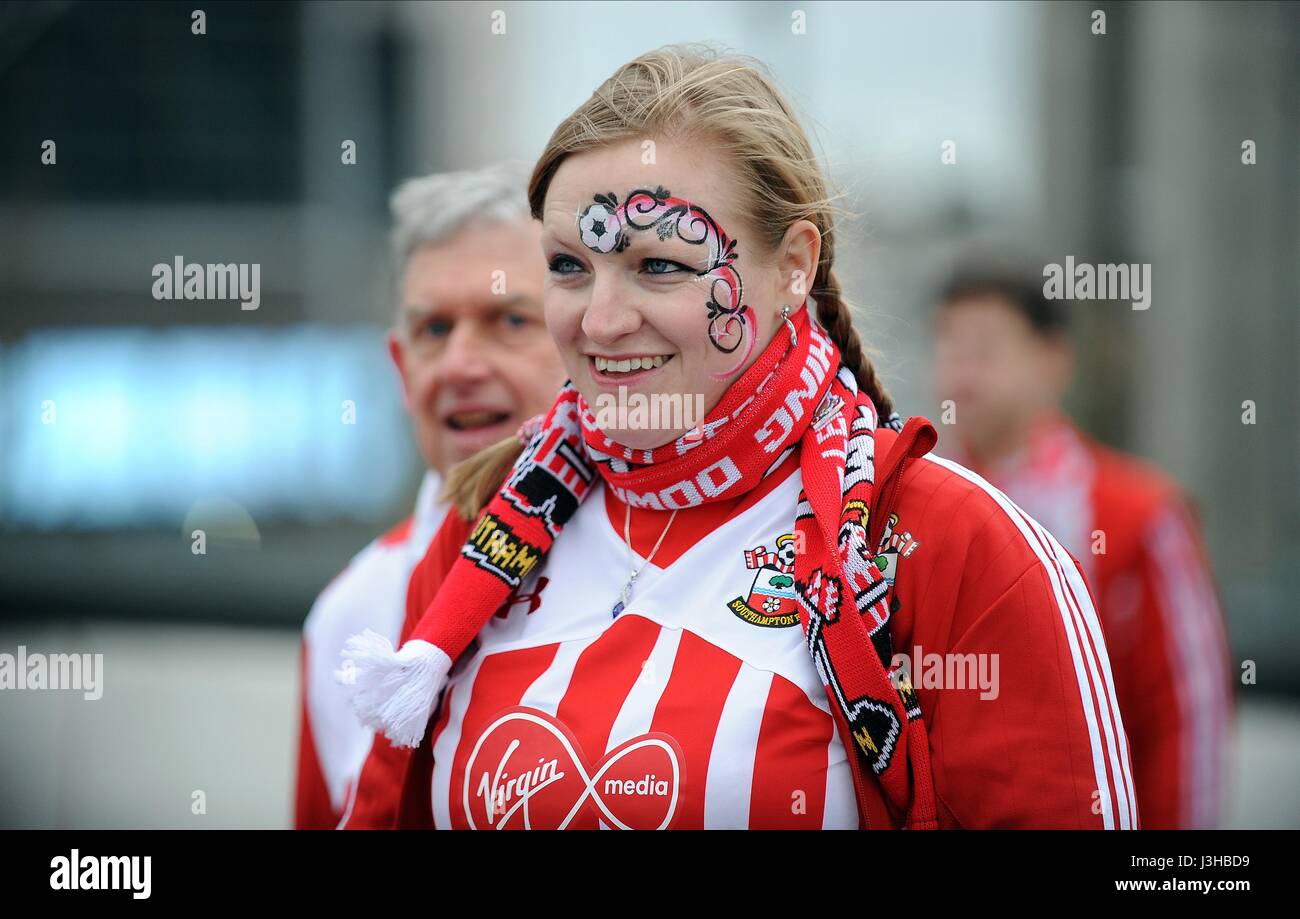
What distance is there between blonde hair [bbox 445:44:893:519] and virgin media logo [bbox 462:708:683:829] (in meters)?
0.65

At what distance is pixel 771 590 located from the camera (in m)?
1.51

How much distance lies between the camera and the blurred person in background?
9.65 feet

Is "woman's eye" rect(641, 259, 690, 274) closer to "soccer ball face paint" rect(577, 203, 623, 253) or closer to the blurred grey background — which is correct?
"soccer ball face paint" rect(577, 203, 623, 253)

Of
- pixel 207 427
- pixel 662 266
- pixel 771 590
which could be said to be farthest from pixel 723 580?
pixel 207 427

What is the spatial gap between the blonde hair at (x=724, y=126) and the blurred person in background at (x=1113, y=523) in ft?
5.09

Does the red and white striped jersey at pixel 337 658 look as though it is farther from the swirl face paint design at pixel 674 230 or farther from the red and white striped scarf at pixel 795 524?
the swirl face paint design at pixel 674 230

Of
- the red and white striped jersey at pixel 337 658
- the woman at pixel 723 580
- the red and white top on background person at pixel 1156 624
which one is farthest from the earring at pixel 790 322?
the red and white top on background person at pixel 1156 624

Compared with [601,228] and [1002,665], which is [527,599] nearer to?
[601,228]

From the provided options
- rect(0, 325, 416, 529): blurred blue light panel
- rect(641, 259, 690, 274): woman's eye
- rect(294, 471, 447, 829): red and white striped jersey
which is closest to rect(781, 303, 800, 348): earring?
rect(641, 259, 690, 274): woman's eye

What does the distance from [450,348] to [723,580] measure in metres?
0.93

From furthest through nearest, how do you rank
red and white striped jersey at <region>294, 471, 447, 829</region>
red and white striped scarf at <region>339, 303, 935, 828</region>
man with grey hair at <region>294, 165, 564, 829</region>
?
1. red and white striped jersey at <region>294, 471, 447, 829</region>
2. man with grey hair at <region>294, 165, 564, 829</region>
3. red and white striped scarf at <region>339, 303, 935, 828</region>

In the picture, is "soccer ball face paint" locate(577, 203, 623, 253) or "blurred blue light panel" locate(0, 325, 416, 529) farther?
"blurred blue light panel" locate(0, 325, 416, 529)

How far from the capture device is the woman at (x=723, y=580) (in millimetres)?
1411
